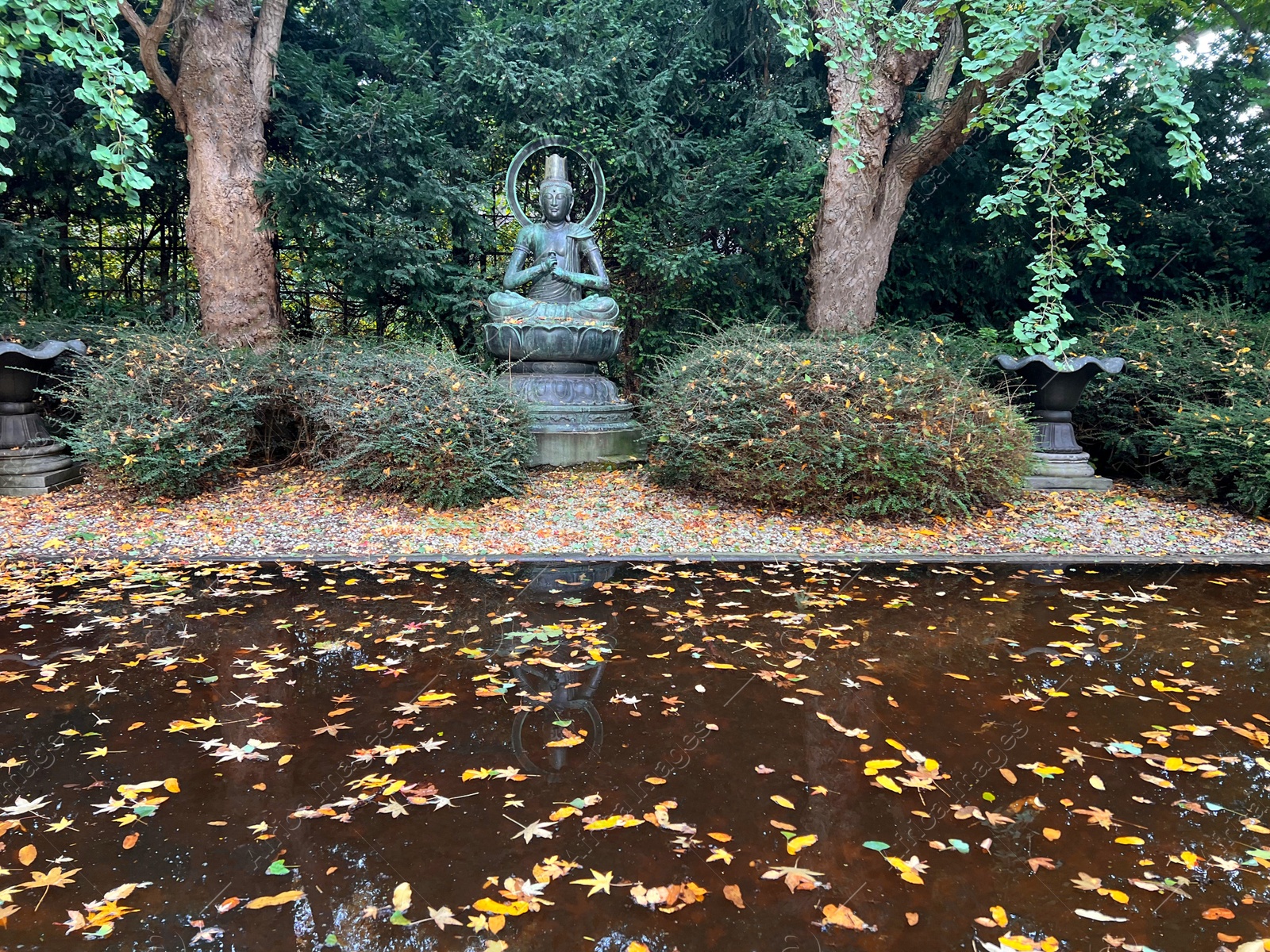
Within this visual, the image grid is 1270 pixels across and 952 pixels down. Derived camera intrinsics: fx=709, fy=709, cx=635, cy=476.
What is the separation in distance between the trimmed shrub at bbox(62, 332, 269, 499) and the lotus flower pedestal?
250 cm

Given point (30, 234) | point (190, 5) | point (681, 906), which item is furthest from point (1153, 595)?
point (30, 234)

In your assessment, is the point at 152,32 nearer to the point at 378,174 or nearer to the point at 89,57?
the point at 89,57

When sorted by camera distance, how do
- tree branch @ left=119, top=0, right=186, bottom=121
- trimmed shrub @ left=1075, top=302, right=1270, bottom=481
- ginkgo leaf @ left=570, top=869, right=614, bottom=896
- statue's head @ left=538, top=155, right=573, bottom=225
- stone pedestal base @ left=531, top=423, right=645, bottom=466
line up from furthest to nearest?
statue's head @ left=538, top=155, right=573, bottom=225, stone pedestal base @ left=531, top=423, right=645, bottom=466, trimmed shrub @ left=1075, top=302, right=1270, bottom=481, tree branch @ left=119, top=0, right=186, bottom=121, ginkgo leaf @ left=570, top=869, right=614, bottom=896

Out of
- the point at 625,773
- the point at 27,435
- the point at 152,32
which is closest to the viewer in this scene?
the point at 625,773

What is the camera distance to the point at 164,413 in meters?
5.92

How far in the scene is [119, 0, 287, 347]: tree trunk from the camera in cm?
753

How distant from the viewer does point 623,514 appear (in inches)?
231

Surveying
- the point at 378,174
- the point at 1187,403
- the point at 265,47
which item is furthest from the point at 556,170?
the point at 1187,403

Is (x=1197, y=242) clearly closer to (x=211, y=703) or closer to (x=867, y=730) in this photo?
(x=867, y=730)

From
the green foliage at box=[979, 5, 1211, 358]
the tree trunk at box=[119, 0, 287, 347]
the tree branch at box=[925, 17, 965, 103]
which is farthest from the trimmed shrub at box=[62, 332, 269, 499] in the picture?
the tree branch at box=[925, 17, 965, 103]

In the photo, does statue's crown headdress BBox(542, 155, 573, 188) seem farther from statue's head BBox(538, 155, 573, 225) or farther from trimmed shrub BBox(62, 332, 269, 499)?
trimmed shrub BBox(62, 332, 269, 499)

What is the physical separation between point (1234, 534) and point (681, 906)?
6.15 meters

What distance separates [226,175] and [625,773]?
26.9 feet

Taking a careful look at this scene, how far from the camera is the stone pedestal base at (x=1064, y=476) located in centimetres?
706
